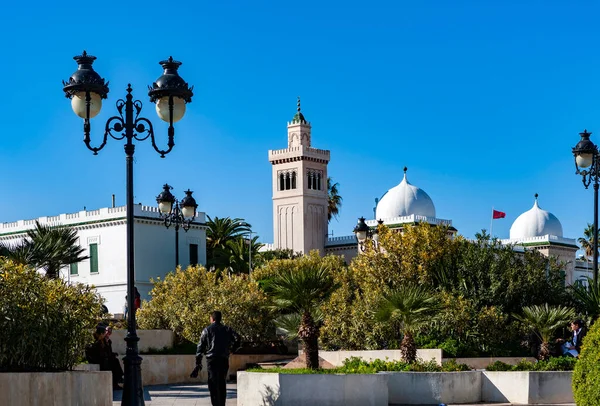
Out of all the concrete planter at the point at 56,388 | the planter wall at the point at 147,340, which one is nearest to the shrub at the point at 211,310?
the planter wall at the point at 147,340

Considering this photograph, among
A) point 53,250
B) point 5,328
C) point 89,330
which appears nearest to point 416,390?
point 89,330

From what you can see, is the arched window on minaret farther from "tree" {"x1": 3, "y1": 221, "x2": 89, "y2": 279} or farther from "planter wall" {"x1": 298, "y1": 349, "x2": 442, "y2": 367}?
"planter wall" {"x1": 298, "y1": 349, "x2": 442, "y2": 367}

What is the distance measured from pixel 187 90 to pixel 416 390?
19.5 ft

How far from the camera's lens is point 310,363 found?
59.4ft

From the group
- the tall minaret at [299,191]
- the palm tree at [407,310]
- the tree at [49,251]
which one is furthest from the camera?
the tall minaret at [299,191]

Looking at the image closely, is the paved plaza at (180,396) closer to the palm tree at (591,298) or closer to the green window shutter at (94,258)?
the palm tree at (591,298)

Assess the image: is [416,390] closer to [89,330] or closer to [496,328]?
[89,330]

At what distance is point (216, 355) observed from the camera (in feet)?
47.7

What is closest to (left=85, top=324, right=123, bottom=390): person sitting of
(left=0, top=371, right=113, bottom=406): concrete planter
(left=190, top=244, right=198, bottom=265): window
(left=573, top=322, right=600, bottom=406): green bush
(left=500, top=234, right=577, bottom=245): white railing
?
(left=0, top=371, right=113, bottom=406): concrete planter

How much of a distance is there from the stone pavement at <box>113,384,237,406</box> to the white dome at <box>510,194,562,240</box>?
6289cm

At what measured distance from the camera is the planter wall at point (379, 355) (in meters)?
21.6

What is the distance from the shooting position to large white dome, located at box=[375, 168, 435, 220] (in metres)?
76.1

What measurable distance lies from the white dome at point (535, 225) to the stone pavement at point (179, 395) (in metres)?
62.9

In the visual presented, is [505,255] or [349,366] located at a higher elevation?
[505,255]
